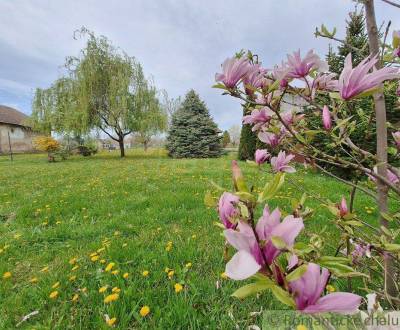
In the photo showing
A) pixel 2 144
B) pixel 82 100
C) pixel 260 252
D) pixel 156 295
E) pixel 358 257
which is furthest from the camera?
pixel 2 144

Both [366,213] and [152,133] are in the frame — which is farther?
[152,133]

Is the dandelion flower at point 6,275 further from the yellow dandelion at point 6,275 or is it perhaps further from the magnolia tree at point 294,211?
the magnolia tree at point 294,211

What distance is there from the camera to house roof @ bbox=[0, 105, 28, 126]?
2635 cm

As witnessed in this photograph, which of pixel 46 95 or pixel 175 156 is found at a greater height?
pixel 46 95

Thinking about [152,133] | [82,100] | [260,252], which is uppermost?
[82,100]

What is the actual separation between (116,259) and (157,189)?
111 inches

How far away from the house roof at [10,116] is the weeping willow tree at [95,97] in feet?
40.4

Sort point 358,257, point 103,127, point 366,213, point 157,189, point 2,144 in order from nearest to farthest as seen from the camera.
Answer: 1. point 358,257
2. point 366,213
3. point 157,189
4. point 103,127
5. point 2,144

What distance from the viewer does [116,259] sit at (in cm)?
210

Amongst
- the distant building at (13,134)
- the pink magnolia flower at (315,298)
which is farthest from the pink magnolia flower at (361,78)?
the distant building at (13,134)

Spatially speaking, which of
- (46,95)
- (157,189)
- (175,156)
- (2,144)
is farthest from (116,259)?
(2,144)

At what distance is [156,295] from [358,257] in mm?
1179

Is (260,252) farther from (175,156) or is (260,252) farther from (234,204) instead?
(175,156)

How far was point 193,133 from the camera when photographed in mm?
16938
